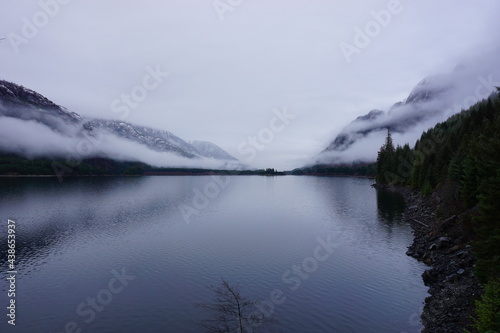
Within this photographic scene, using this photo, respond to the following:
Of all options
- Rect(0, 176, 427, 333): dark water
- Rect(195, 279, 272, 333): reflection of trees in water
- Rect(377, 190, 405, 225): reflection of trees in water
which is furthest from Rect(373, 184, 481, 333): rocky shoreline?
Rect(195, 279, 272, 333): reflection of trees in water

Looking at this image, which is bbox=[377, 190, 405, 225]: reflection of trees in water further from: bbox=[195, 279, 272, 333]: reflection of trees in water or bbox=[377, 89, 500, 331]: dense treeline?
bbox=[195, 279, 272, 333]: reflection of trees in water

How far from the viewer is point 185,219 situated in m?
79.8

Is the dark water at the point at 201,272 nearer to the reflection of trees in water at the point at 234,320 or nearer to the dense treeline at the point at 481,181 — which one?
the reflection of trees in water at the point at 234,320

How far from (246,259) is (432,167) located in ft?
268

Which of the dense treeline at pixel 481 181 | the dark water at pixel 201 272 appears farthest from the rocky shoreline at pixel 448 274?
the dense treeline at pixel 481 181

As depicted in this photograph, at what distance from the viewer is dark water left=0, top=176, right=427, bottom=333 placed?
29031mm

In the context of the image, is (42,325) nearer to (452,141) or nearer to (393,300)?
(393,300)

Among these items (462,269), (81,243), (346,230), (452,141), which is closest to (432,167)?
(452,141)

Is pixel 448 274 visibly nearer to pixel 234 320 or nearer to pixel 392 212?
pixel 234 320

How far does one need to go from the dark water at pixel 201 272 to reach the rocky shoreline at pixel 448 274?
5.54 ft

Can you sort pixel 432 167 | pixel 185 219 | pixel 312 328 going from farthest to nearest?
pixel 432 167, pixel 185 219, pixel 312 328

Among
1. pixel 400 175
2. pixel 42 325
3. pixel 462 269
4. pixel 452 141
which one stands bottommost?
pixel 42 325

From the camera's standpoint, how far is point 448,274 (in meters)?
34.4

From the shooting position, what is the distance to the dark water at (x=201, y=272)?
1143 inches
